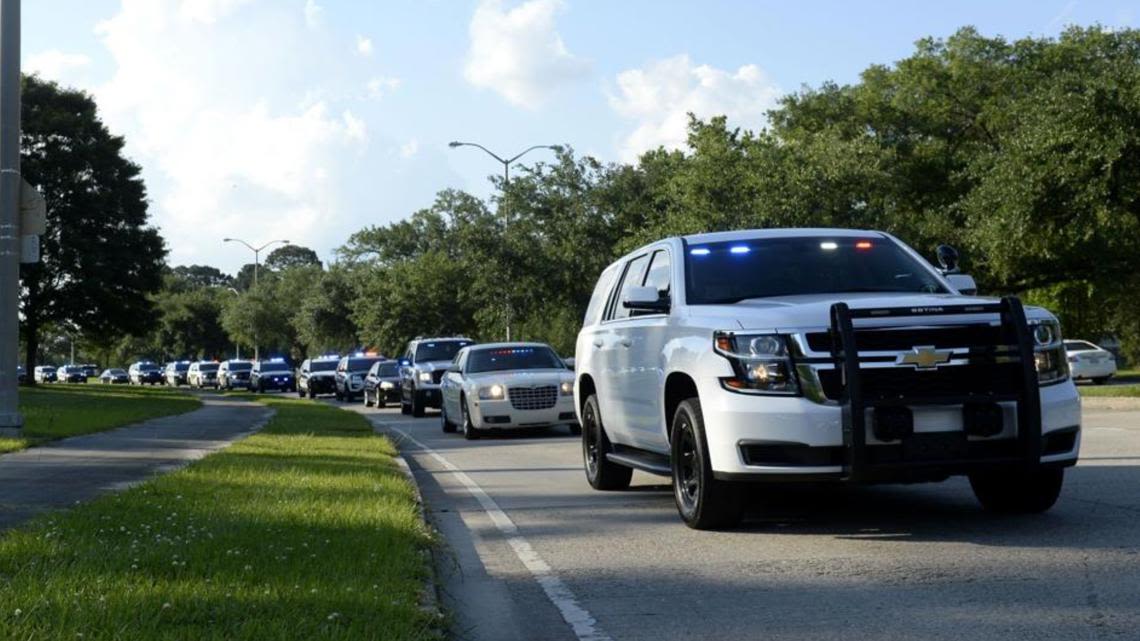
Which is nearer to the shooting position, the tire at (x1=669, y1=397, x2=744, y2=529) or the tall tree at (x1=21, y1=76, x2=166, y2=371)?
the tire at (x1=669, y1=397, x2=744, y2=529)

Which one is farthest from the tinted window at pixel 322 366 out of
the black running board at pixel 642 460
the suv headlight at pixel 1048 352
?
the suv headlight at pixel 1048 352

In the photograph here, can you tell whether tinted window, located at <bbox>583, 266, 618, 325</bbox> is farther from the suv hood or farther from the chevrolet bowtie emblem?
the chevrolet bowtie emblem

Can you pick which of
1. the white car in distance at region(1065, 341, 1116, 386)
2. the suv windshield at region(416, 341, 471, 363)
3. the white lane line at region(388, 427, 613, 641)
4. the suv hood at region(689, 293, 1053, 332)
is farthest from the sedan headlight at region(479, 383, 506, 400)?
the white car in distance at region(1065, 341, 1116, 386)

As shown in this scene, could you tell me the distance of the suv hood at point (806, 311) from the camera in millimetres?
8305

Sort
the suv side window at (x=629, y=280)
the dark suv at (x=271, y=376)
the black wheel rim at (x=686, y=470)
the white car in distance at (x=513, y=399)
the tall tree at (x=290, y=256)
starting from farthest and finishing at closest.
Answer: the tall tree at (x=290, y=256) < the dark suv at (x=271, y=376) < the white car in distance at (x=513, y=399) < the suv side window at (x=629, y=280) < the black wheel rim at (x=686, y=470)

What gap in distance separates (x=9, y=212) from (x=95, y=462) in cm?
516

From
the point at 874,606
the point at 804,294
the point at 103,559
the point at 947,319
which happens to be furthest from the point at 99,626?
the point at 804,294

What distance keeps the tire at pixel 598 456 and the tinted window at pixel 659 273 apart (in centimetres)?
136

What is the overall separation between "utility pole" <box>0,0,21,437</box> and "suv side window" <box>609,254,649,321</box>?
975cm

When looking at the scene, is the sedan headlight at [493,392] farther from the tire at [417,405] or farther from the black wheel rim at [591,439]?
the tire at [417,405]

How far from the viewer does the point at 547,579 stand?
756 centimetres

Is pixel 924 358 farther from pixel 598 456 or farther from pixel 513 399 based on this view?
pixel 513 399

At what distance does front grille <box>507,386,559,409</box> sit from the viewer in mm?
21922

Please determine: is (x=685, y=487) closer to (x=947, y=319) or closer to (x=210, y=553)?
(x=947, y=319)
